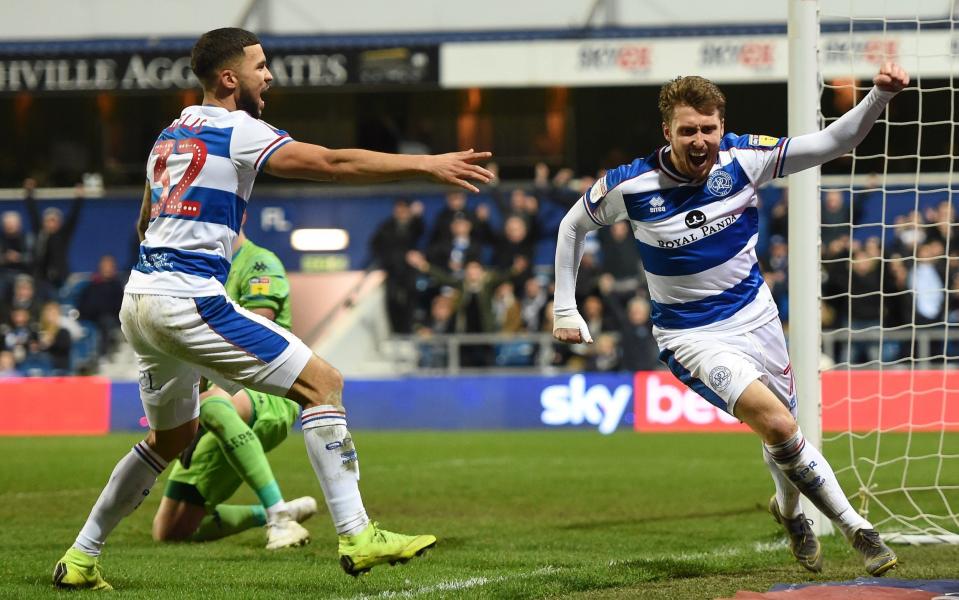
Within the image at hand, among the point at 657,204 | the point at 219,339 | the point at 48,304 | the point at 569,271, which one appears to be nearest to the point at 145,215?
the point at 219,339

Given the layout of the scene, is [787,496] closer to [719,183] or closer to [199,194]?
[719,183]

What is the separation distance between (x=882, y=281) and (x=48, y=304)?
556 inches

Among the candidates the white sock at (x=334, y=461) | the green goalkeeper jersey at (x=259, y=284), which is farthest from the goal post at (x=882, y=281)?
the white sock at (x=334, y=461)

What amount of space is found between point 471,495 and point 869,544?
516 centimetres

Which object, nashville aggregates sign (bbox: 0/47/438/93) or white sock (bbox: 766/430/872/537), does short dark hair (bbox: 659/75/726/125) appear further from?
nashville aggregates sign (bbox: 0/47/438/93)

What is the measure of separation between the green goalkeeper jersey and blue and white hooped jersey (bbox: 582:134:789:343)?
2.33 m

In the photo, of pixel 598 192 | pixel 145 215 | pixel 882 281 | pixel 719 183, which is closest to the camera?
pixel 145 215

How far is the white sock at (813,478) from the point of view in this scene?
6.17 meters

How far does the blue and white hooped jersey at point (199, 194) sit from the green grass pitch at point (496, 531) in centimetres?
145

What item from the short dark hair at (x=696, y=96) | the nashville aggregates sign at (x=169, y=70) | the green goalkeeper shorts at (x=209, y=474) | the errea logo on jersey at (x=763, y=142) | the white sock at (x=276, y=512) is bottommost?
the white sock at (x=276, y=512)

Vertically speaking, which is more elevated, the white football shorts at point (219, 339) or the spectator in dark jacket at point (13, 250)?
the spectator in dark jacket at point (13, 250)

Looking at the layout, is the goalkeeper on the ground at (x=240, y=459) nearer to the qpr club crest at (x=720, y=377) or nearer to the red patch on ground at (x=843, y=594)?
the qpr club crest at (x=720, y=377)

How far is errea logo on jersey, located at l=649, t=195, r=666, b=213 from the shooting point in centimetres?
654

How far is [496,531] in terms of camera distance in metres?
8.63
